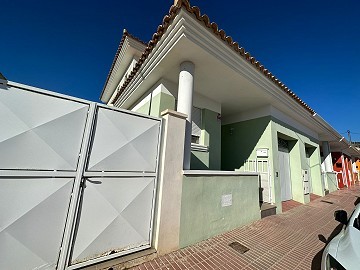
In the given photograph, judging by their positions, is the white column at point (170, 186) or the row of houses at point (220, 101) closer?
the white column at point (170, 186)

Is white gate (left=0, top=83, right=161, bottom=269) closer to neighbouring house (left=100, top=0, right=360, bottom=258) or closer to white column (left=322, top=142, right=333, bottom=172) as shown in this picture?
neighbouring house (left=100, top=0, right=360, bottom=258)

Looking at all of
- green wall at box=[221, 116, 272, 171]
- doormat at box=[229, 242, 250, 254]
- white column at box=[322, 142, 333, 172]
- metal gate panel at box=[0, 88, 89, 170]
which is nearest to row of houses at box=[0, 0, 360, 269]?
metal gate panel at box=[0, 88, 89, 170]

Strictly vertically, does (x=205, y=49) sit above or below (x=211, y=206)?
above

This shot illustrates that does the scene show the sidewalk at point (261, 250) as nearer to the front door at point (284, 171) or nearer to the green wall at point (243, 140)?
the front door at point (284, 171)

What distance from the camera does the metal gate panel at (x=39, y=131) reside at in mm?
1941

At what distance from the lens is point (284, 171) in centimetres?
735

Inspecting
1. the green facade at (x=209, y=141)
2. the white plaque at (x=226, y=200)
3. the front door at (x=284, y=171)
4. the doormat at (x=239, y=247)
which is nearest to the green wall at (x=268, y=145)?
the front door at (x=284, y=171)

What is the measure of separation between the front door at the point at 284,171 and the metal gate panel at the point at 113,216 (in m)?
6.57

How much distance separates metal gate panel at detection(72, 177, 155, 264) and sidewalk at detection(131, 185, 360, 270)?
1.60 feet

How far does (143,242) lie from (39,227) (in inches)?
59.5

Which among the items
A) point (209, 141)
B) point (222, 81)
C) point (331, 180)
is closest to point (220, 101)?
point (222, 81)

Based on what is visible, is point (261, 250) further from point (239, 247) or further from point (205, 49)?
point (205, 49)

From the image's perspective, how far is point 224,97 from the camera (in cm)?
581

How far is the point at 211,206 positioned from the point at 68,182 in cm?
276
